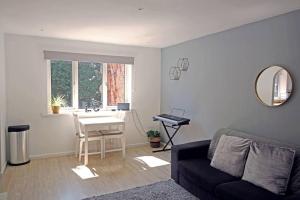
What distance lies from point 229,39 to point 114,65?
2.45 m

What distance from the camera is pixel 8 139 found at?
12.7 ft

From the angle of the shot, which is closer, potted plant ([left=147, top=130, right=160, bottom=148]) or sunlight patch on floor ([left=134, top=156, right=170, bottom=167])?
sunlight patch on floor ([left=134, top=156, right=170, bottom=167])

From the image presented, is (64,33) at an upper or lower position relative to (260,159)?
upper

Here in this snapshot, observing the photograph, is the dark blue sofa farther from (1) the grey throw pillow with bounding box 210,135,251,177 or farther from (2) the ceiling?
(2) the ceiling

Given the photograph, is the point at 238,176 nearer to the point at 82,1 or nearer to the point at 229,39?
the point at 229,39

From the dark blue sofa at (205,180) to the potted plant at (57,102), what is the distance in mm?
2421

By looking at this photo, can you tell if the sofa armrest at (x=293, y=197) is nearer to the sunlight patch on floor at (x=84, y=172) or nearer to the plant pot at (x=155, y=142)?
the sunlight patch on floor at (x=84, y=172)

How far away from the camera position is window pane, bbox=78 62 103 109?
4.66m

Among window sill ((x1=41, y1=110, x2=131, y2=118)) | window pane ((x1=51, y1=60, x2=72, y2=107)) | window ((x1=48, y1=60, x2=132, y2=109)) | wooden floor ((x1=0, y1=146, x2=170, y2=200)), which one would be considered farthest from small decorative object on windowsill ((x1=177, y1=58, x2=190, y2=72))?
window pane ((x1=51, y1=60, x2=72, y2=107))

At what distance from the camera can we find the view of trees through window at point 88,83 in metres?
4.46

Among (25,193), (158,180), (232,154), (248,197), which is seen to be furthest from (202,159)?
(25,193)

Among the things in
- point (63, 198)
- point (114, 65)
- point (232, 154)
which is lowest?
point (63, 198)

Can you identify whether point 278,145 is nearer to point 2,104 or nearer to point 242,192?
point 242,192

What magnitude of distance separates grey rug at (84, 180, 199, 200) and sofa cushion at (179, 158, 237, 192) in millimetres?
212
